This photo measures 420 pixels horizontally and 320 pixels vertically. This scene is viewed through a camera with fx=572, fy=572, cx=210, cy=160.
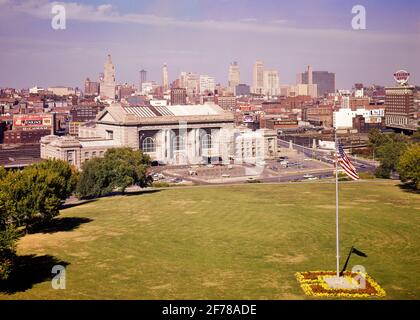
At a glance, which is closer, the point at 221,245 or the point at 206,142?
the point at 221,245

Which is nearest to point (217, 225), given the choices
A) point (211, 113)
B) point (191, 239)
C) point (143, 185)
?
point (191, 239)

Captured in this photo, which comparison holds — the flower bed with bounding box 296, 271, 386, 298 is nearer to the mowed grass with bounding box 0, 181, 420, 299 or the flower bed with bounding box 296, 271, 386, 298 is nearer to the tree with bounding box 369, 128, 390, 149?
the mowed grass with bounding box 0, 181, 420, 299

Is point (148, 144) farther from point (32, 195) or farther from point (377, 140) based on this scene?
point (32, 195)

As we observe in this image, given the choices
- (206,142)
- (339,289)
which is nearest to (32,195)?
(339,289)

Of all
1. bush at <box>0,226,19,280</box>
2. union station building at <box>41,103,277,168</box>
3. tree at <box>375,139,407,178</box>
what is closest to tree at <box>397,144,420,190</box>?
tree at <box>375,139,407,178</box>

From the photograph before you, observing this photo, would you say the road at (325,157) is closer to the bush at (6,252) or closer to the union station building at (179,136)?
the union station building at (179,136)
